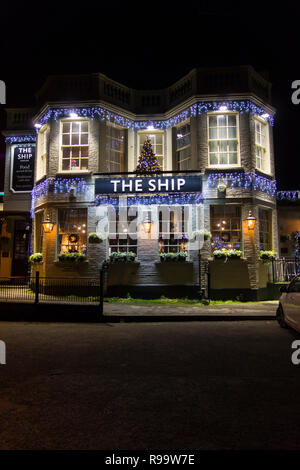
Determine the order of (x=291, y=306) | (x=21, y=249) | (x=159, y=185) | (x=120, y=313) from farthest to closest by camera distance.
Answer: (x=21, y=249) → (x=159, y=185) → (x=120, y=313) → (x=291, y=306)

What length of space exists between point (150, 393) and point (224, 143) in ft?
39.6

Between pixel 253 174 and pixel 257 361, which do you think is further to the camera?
pixel 253 174

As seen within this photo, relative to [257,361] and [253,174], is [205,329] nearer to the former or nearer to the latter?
[257,361]

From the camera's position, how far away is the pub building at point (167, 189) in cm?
1380

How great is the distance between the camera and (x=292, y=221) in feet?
60.7

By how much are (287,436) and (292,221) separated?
664 inches

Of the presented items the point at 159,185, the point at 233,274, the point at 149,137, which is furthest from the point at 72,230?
the point at 233,274

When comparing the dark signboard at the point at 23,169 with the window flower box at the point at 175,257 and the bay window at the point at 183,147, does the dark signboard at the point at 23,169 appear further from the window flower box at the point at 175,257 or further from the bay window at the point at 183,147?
the window flower box at the point at 175,257

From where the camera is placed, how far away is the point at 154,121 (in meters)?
15.9

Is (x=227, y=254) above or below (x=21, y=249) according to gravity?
below

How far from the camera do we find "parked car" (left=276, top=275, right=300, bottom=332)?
23.9ft

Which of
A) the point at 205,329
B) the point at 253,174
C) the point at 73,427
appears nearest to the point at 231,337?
the point at 205,329

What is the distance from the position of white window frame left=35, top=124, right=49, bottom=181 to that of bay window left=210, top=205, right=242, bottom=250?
7860mm

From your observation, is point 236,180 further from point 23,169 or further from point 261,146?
point 23,169
